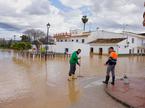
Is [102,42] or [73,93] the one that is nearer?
[73,93]

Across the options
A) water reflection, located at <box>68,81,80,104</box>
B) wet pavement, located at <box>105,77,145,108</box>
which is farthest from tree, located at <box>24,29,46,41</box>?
wet pavement, located at <box>105,77,145,108</box>

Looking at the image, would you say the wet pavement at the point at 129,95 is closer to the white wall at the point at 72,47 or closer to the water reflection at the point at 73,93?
the water reflection at the point at 73,93

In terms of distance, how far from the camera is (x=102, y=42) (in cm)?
5144

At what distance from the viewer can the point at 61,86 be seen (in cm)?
955

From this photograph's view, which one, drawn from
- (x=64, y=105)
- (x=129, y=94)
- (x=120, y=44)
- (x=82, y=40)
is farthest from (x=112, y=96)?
(x=82, y=40)

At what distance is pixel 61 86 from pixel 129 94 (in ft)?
9.81

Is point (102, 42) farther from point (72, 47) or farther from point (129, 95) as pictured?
point (129, 95)

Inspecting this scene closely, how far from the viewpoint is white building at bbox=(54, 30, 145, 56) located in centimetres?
4459

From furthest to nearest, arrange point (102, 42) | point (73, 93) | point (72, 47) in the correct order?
point (102, 42) < point (72, 47) < point (73, 93)

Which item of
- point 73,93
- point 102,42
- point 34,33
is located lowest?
Answer: point 73,93

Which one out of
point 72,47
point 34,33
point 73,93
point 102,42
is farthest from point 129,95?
point 34,33

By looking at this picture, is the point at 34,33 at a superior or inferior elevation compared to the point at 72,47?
superior

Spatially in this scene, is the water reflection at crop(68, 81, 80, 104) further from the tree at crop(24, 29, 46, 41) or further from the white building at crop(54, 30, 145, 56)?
the tree at crop(24, 29, 46, 41)

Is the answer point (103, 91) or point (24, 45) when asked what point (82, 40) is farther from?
point (103, 91)
